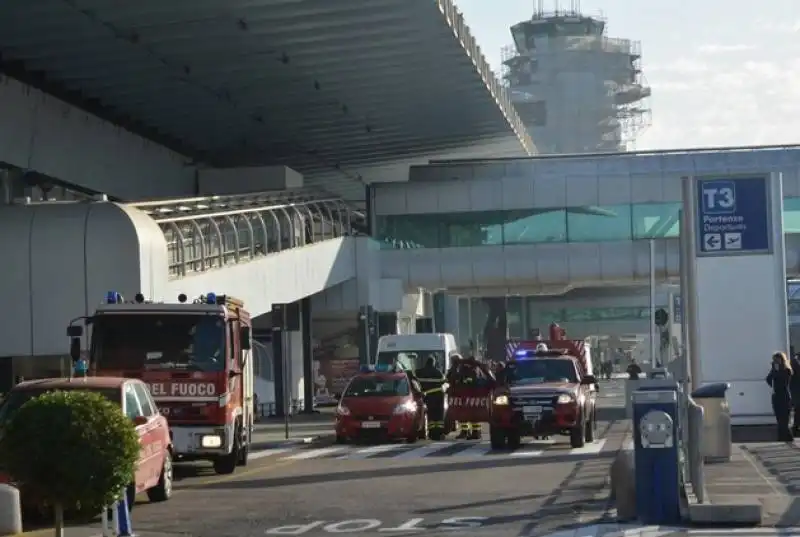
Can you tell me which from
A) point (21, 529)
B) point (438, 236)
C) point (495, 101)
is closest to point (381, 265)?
point (438, 236)

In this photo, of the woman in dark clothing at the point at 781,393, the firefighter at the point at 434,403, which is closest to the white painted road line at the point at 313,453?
the firefighter at the point at 434,403

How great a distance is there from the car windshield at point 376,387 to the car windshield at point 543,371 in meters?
3.25

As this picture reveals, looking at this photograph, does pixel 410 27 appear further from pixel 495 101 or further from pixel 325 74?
pixel 495 101

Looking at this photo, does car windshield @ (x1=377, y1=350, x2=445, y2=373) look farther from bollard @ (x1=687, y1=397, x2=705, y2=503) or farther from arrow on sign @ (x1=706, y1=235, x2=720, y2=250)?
bollard @ (x1=687, y1=397, x2=705, y2=503)

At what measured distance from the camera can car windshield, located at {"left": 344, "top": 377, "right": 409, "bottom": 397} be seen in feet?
108

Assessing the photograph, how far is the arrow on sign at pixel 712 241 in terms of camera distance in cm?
2986

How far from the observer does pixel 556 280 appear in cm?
5891

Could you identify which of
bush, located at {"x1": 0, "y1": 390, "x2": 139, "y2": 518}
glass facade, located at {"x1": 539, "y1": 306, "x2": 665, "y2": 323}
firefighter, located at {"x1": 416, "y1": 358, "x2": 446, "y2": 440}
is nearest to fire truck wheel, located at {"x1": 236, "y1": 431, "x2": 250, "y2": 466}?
firefighter, located at {"x1": 416, "y1": 358, "x2": 446, "y2": 440}

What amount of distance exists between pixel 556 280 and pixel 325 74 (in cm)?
2031

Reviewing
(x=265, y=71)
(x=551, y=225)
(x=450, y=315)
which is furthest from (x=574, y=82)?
(x=265, y=71)

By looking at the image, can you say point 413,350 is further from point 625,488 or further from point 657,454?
point 657,454

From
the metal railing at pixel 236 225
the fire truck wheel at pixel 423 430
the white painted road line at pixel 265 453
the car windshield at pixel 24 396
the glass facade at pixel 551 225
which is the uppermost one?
the glass facade at pixel 551 225

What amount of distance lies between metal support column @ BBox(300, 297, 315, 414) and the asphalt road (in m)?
22.0

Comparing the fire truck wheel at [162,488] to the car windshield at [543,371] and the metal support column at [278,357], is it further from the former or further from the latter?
the metal support column at [278,357]
